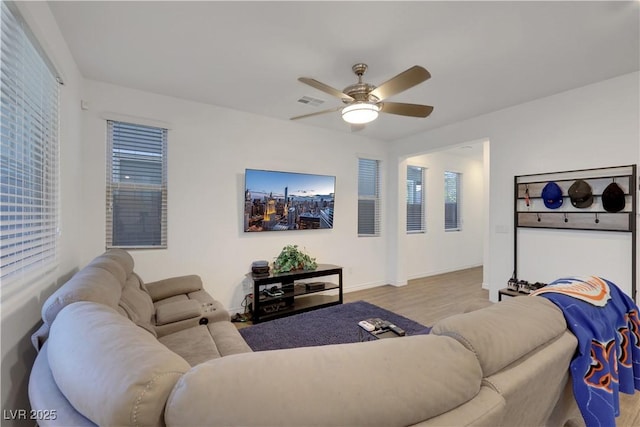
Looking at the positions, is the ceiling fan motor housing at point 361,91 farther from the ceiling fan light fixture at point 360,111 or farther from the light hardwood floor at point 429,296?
the light hardwood floor at point 429,296

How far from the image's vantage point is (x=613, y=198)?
2.71 m

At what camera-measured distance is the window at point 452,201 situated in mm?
6188

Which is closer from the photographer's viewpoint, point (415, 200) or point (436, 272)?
point (415, 200)

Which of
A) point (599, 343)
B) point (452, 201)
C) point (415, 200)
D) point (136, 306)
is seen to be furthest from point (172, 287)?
point (452, 201)

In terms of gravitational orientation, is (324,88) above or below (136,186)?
above

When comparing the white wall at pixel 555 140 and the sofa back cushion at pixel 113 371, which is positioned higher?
the white wall at pixel 555 140

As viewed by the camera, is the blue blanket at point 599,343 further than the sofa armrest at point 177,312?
No

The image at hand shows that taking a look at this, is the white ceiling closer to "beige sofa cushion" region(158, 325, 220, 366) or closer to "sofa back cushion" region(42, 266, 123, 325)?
"sofa back cushion" region(42, 266, 123, 325)

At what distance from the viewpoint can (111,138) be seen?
9.77 feet

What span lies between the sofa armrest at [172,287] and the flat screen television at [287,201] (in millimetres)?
998

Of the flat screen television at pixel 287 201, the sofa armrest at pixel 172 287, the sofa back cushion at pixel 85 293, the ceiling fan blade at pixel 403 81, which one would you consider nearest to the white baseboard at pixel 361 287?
the flat screen television at pixel 287 201

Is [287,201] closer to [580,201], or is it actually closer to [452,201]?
[580,201]

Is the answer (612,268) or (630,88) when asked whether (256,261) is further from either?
(630,88)

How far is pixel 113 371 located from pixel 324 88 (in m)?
2.09
